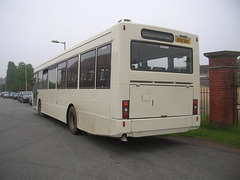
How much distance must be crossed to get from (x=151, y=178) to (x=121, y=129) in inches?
56.9

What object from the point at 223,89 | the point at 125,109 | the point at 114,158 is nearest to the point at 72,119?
the point at 114,158

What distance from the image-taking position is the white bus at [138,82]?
527 cm

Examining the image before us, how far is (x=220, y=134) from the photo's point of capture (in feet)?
24.1

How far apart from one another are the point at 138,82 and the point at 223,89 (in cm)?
430

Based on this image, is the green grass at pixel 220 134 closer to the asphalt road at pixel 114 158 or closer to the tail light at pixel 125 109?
the asphalt road at pixel 114 158

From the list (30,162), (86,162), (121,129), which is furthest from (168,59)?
(30,162)

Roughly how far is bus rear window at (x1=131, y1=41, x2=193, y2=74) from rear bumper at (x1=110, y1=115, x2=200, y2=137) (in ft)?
4.26

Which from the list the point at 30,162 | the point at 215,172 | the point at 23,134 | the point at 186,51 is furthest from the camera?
the point at 23,134

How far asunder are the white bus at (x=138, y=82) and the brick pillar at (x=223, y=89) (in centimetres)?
234

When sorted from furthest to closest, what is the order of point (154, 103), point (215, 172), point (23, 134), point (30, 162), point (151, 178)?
1. point (23, 134)
2. point (154, 103)
3. point (30, 162)
4. point (215, 172)
5. point (151, 178)

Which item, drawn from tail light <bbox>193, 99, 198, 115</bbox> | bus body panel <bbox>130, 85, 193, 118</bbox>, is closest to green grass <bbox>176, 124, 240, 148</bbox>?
tail light <bbox>193, 99, 198, 115</bbox>

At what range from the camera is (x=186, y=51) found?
6.29m

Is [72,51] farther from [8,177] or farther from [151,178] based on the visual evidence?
[151,178]

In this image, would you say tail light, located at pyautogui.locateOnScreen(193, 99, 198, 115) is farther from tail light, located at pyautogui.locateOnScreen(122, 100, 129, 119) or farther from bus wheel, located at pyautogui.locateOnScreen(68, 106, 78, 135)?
bus wheel, located at pyautogui.locateOnScreen(68, 106, 78, 135)
